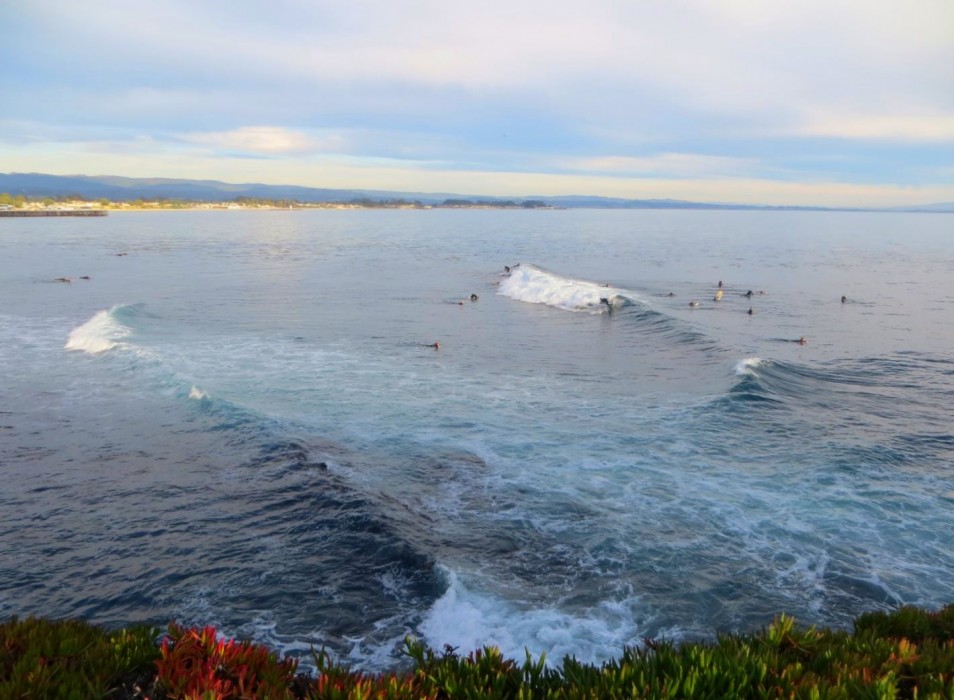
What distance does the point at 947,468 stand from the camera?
14922 mm

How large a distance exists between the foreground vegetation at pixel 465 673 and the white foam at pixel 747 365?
17017 millimetres

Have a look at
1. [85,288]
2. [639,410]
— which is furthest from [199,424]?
[85,288]

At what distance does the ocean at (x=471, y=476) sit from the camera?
31.3 feet

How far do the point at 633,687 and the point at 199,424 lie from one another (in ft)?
48.9

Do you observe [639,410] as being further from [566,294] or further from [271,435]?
[566,294]

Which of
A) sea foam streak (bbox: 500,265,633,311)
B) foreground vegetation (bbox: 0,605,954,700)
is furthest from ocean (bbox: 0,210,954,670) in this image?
sea foam streak (bbox: 500,265,633,311)

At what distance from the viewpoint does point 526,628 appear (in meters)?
8.91

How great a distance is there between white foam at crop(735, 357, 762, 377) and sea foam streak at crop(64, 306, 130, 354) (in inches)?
890

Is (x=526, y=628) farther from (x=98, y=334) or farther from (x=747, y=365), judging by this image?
(x=98, y=334)

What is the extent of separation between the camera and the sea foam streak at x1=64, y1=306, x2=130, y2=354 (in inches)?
1027

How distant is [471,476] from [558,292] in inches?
1227

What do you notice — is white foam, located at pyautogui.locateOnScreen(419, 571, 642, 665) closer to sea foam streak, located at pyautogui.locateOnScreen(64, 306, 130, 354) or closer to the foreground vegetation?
the foreground vegetation

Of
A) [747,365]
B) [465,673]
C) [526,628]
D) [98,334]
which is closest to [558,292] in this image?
[747,365]

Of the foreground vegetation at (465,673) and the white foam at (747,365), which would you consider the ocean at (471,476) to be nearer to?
the white foam at (747,365)
